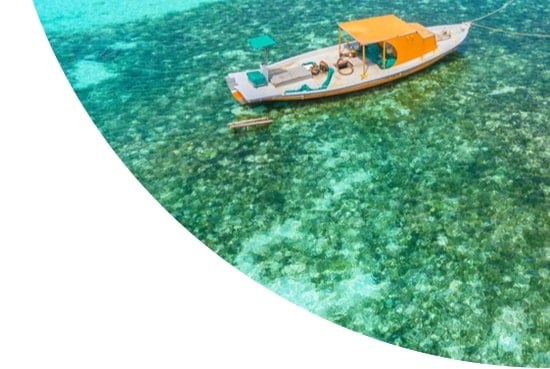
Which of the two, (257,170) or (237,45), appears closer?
(257,170)

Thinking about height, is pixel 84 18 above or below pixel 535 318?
above

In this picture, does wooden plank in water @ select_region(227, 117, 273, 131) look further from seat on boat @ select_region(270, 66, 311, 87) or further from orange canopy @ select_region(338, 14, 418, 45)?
orange canopy @ select_region(338, 14, 418, 45)

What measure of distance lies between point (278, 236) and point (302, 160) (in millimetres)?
2560

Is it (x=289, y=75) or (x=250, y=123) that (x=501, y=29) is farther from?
(x=250, y=123)

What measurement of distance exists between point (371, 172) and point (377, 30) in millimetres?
4451

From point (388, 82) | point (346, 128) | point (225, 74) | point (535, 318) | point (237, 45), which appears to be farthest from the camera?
point (237, 45)

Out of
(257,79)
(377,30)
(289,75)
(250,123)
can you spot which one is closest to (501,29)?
(377,30)

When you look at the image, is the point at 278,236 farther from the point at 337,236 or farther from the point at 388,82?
the point at 388,82

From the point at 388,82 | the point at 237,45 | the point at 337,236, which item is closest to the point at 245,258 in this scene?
the point at 337,236

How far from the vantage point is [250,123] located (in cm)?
1371

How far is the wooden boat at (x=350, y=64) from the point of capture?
14258 mm

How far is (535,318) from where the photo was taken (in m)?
8.94

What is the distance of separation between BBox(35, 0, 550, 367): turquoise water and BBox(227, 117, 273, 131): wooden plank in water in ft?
0.79

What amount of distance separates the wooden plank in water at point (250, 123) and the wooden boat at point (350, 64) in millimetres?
578
